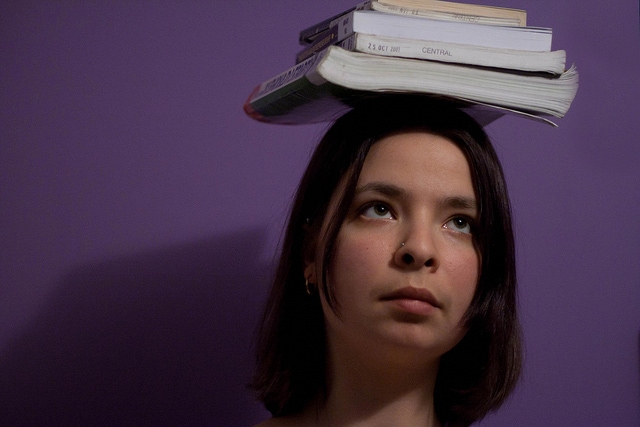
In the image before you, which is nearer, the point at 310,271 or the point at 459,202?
the point at 459,202

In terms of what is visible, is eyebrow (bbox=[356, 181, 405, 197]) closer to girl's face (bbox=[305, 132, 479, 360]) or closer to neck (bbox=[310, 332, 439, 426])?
girl's face (bbox=[305, 132, 479, 360])

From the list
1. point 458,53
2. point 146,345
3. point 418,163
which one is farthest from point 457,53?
point 146,345

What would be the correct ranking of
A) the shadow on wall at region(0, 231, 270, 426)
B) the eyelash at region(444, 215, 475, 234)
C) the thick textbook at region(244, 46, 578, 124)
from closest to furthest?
the thick textbook at region(244, 46, 578, 124), the eyelash at region(444, 215, 475, 234), the shadow on wall at region(0, 231, 270, 426)

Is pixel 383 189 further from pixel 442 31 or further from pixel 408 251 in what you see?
pixel 442 31

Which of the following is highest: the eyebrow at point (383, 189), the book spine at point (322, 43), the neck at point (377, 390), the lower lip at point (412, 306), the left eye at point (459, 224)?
the book spine at point (322, 43)

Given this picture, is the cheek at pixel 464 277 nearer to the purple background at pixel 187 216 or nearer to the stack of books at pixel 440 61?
the stack of books at pixel 440 61

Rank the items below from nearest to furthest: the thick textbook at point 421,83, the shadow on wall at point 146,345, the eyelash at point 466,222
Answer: the thick textbook at point 421,83 → the eyelash at point 466,222 → the shadow on wall at point 146,345

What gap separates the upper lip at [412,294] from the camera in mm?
804

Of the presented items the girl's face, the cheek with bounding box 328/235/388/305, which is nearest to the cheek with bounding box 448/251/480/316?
the girl's face

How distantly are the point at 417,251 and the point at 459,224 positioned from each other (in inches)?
5.0

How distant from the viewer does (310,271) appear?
0.97 meters

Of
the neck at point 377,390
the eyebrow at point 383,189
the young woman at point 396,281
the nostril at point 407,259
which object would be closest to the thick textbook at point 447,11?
the young woman at point 396,281

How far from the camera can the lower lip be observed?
0.80 m

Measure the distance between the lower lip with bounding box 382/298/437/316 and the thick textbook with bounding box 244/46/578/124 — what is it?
11.5 inches
